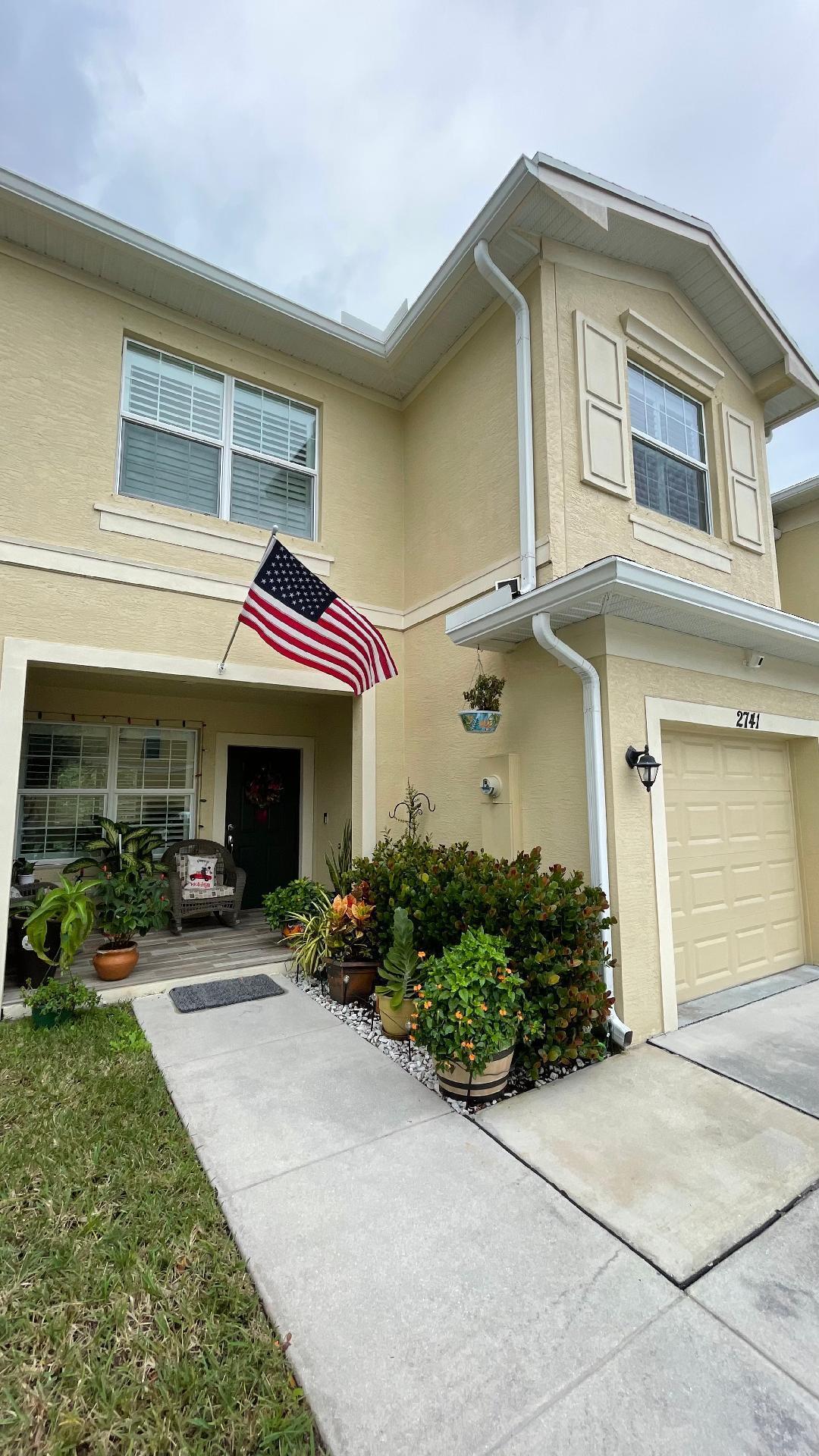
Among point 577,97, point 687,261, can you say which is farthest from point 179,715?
point 577,97

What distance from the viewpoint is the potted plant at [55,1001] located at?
420 centimetres

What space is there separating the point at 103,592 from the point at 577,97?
877 cm

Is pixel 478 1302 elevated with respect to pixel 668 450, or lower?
lower

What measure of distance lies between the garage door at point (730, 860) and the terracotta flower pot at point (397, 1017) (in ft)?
7.08

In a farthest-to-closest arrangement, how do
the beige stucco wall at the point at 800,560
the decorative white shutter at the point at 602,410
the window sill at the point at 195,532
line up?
1. the beige stucco wall at the point at 800,560
2. the window sill at the point at 195,532
3. the decorative white shutter at the point at 602,410

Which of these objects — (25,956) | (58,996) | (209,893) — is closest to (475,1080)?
(58,996)

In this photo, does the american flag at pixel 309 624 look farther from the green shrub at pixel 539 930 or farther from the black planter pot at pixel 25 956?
the black planter pot at pixel 25 956

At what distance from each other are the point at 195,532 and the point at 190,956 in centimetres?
392

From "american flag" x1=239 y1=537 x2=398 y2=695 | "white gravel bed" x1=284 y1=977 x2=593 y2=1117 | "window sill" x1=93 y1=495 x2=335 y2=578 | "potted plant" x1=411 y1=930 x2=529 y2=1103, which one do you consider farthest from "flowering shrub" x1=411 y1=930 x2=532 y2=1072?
"window sill" x1=93 y1=495 x2=335 y2=578

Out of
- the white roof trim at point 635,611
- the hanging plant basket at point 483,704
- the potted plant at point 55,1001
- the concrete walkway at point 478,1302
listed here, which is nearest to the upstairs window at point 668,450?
the white roof trim at point 635,611

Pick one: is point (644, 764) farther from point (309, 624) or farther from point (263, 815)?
point (263, 815)

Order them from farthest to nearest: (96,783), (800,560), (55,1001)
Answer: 1. (800,560)
2. (96,783)
3. (55,1001)

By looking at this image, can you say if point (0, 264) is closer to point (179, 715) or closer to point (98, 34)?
point (98, 34)

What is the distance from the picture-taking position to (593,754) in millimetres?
4234
